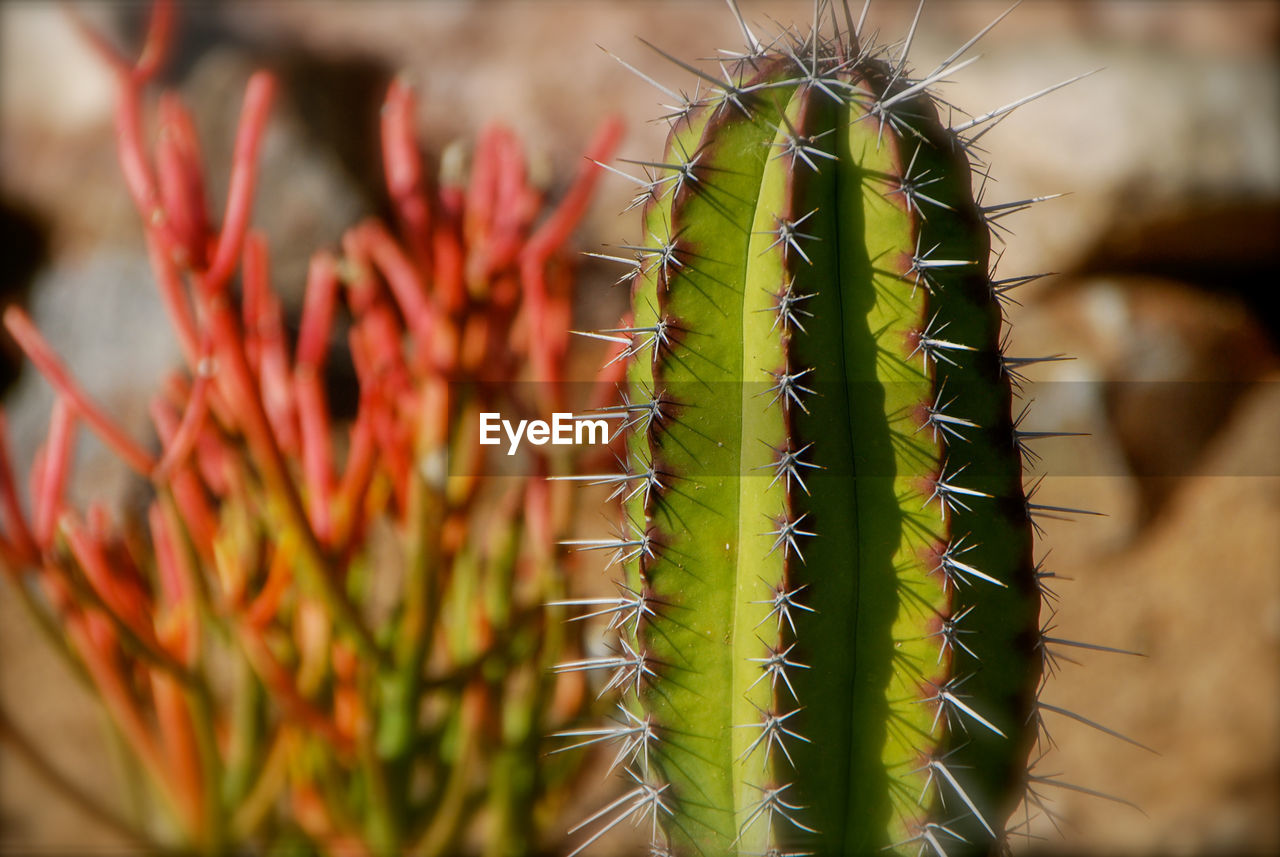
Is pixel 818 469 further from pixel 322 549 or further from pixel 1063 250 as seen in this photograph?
pixel 1063 250

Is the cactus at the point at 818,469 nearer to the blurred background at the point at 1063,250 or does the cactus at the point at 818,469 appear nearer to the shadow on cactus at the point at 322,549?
the shadow on cactus at the point at 322,549

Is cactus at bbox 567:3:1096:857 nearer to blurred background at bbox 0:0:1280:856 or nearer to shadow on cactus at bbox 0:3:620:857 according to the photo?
shadow on cactus at bbox 0:3:620:857

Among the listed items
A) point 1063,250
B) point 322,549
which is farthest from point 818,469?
point 1063,250

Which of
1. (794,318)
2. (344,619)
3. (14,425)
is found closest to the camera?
(794,318)

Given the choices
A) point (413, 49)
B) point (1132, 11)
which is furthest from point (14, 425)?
point (1132, 11)

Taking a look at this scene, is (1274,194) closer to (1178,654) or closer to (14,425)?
(1178,654)

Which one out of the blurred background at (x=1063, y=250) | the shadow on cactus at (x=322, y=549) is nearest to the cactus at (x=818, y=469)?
the shadow on cactus at (x=322, y=549)
